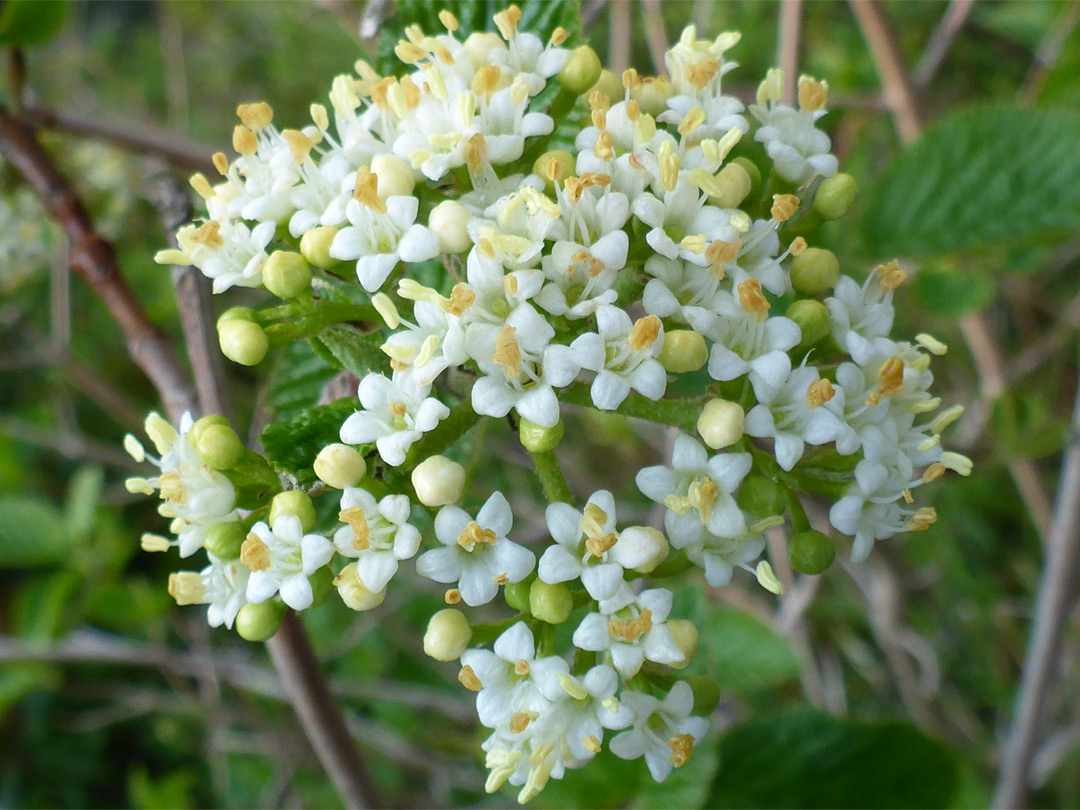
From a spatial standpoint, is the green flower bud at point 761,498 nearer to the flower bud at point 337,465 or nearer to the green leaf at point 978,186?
the flower bud at point 337,465

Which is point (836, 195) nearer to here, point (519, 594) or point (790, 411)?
point (790, 411)

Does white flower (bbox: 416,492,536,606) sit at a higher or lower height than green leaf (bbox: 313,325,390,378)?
lower

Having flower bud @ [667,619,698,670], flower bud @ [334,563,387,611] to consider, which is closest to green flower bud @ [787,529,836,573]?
flower bud @ [667,619,698,670]

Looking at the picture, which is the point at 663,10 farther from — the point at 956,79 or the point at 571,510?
the point at 571,510

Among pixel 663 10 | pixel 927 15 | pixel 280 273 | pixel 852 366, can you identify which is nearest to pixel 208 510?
pixel 280 273

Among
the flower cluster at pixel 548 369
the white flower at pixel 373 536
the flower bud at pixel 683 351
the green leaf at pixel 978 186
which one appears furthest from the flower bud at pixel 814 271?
the green leaf at pixel 978 186

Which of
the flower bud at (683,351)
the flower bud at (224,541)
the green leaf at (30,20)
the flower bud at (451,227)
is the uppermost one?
the green leaf at (30,20)

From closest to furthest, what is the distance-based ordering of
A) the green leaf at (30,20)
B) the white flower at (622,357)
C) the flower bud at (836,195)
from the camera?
the white flower at (622,357) < the flower bud at (836,195) < the green leaf at (30,20)

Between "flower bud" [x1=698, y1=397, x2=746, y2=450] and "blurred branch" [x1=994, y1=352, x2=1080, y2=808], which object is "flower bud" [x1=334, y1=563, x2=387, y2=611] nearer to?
"flower bud" [x1=698, y1=397, x2=746, y2=450]
